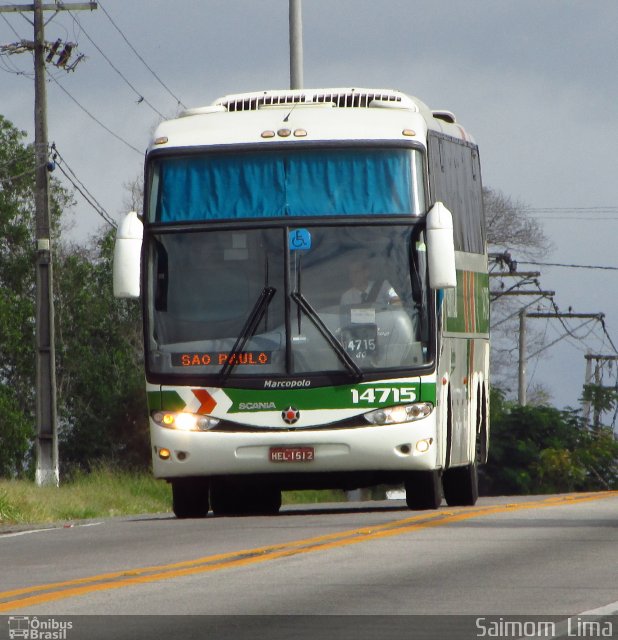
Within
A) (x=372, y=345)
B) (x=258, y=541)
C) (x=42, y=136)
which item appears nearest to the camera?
(x=258, y=541)

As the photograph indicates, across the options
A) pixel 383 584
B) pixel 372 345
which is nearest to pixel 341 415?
pixel 372 345

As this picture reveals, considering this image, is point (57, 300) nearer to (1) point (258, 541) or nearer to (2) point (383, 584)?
(1) point (258, 541)

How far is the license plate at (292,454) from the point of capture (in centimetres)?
1664

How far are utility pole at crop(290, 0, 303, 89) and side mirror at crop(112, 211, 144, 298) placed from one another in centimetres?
1209

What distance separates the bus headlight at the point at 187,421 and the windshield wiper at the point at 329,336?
1344 mm

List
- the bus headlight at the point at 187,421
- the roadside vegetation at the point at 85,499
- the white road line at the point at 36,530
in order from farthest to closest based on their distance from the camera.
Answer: the roadside vegetation at the point at 85,499
the bus headlight at the point at 187,421
the white road line at the point at 36,530

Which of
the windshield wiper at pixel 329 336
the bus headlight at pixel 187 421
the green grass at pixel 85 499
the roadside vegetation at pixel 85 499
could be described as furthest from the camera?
the green grass at pixel 85 499

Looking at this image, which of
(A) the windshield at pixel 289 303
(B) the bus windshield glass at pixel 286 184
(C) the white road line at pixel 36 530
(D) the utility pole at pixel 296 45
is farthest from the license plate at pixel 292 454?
(D) the utility pole at pixel 296 45

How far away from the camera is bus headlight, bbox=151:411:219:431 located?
1677cm

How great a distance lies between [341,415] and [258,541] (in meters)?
3.01

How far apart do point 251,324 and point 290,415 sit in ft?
3.14

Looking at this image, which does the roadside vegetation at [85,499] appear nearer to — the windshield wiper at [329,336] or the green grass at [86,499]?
the green grass at [86,499]

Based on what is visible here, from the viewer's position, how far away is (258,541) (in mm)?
13859

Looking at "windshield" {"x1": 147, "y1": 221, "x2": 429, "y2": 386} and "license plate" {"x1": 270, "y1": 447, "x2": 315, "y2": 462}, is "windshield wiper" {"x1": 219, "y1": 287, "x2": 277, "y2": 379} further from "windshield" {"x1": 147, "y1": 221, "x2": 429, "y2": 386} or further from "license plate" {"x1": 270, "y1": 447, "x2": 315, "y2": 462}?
"license plate" {"x1": 270, "y1": 447, "x2": 315, "y2": 462}
